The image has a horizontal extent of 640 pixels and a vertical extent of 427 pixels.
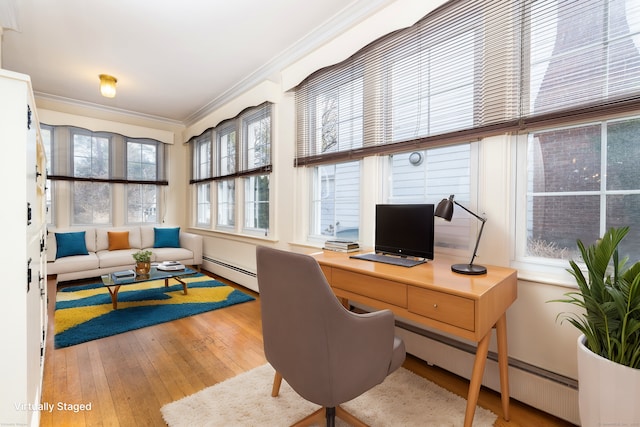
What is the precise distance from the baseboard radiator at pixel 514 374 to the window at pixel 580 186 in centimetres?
65

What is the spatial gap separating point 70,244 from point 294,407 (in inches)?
171

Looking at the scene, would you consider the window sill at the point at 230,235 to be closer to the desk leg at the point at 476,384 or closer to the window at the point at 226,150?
the window at the point at 226,150

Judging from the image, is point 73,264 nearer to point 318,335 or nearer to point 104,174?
point 104,174

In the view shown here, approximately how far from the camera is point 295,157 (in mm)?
3232

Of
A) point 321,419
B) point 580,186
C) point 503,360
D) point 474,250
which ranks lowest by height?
point 321,419

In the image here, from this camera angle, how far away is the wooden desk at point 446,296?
1292 mm

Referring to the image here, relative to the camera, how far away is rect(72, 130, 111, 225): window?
4.80 m

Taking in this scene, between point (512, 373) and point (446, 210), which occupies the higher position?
point (446, 210)

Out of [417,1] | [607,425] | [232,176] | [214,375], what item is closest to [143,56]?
[232,176]

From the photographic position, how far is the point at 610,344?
117 centimetres

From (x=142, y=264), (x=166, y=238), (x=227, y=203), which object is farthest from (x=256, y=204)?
(x=166, y=238)

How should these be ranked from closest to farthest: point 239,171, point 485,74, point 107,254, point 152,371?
point 485,74
point 152,371
point 239,171
point 107,254

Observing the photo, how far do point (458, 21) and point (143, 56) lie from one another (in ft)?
10.7

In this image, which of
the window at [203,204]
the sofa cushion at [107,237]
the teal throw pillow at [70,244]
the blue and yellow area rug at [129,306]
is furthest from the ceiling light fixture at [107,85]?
the blue and yellow area rug at [129,306]
